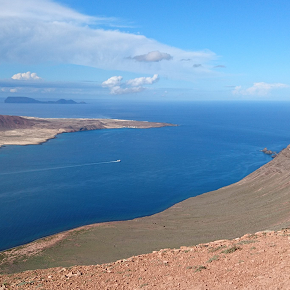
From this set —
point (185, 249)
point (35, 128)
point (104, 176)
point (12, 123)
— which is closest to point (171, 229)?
point (185, 249)

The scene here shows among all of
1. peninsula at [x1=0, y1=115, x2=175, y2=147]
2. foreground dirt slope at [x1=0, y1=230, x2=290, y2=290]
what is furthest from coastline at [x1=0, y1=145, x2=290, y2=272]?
peninsula at [x1=0, y1=115, x2=175, y2=147]

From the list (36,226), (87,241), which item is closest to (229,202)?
(87,241)

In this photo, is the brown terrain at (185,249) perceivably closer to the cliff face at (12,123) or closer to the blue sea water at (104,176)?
the blue sea water at (104,176)

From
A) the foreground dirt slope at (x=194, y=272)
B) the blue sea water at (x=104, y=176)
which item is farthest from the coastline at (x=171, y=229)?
the foreground dirt slope at (x=194, y=272)

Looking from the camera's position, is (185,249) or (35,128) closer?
(185,249)

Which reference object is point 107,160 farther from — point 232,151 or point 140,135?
point 140,135

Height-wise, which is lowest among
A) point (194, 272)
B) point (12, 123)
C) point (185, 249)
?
point (185, 249)

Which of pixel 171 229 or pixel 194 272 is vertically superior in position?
pixel 194 272

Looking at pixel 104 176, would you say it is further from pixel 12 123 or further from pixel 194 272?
pixel 12 123
